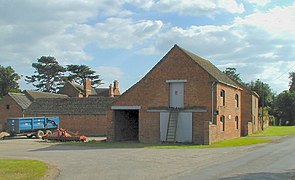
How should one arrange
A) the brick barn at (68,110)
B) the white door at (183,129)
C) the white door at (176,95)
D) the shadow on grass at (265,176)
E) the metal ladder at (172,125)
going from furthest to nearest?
the brick barn at (68,110) < the white door at (176,95) < the metal ladder at (172,125) < the white door at (183,129) < the shadow on grass at (265,176)

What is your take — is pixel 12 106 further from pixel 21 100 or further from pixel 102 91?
pixel 102 91

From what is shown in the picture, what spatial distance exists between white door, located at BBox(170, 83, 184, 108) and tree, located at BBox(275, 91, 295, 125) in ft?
213

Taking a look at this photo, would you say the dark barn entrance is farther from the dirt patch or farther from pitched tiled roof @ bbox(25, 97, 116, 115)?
the dirt patch

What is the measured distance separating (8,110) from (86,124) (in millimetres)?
15195

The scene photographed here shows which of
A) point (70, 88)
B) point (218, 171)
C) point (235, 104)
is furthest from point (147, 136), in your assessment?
point (70, 88)

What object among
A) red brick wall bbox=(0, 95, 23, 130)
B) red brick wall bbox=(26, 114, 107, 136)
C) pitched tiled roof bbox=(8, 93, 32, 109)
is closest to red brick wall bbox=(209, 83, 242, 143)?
red brick wall bbox=(26, 114, 107, 136)

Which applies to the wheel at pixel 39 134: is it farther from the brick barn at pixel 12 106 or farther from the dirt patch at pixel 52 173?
the dirt patch at pixel 52 173

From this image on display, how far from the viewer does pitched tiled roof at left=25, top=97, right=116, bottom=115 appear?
56.6m

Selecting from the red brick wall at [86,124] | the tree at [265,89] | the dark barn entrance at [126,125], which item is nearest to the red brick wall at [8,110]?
the red brick wall at [86,124]

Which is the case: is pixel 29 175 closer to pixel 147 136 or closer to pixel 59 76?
pixel 147 136

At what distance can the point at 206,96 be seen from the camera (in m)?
37.1

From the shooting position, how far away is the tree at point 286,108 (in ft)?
316

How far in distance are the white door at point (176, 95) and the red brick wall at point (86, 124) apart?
18373mm

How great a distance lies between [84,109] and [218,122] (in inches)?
939
